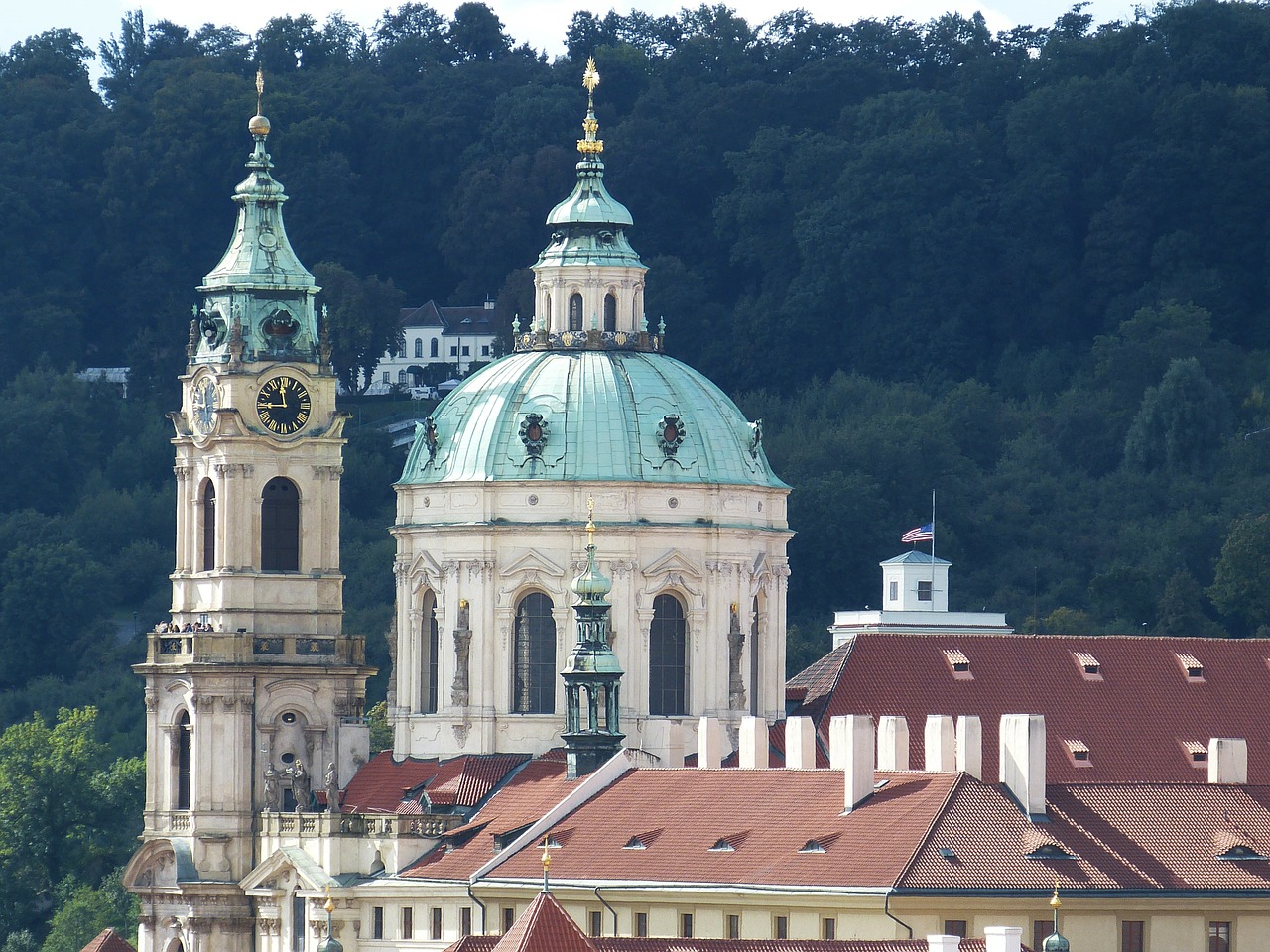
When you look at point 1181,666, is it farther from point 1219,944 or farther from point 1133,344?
point 1133,344

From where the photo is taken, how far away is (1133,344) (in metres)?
193

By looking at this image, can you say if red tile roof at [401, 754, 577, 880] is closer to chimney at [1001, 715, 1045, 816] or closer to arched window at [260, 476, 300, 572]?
arched window at [260, 476, 300, 572]

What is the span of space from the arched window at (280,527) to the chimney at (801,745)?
15.1 metres

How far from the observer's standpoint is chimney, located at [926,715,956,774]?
120438mm

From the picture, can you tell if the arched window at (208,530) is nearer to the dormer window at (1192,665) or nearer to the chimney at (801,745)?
the chimney at (801,745)

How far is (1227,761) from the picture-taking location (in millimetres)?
125375

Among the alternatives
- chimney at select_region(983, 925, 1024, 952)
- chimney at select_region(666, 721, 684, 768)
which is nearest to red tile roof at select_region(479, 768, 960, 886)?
chimney at select_region(666, 721, 684, 768)

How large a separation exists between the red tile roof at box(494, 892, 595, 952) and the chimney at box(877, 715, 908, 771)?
1002 inches

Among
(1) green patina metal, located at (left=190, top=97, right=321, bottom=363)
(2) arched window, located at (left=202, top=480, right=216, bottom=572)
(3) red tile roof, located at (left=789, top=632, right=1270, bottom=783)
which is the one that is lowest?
(3) red tile roof, located at (left=789, top=632, right=1270, bottom=783)

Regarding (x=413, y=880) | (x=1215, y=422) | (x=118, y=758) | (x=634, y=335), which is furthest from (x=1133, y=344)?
(x=413, y=880)

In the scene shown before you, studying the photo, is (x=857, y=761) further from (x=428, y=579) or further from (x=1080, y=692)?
(x=428, y=579)

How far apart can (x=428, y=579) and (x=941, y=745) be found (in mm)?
18568

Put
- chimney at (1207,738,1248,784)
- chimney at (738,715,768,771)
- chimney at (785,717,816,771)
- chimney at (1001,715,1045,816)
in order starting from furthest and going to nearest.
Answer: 1. chimney at (738,715,768,771)
2. chimney at (785,717,816,771)
3. chimney at (1207,738,1248,784)
4. chimney at (1001,715,1045,816)

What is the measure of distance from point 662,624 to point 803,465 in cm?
4611
